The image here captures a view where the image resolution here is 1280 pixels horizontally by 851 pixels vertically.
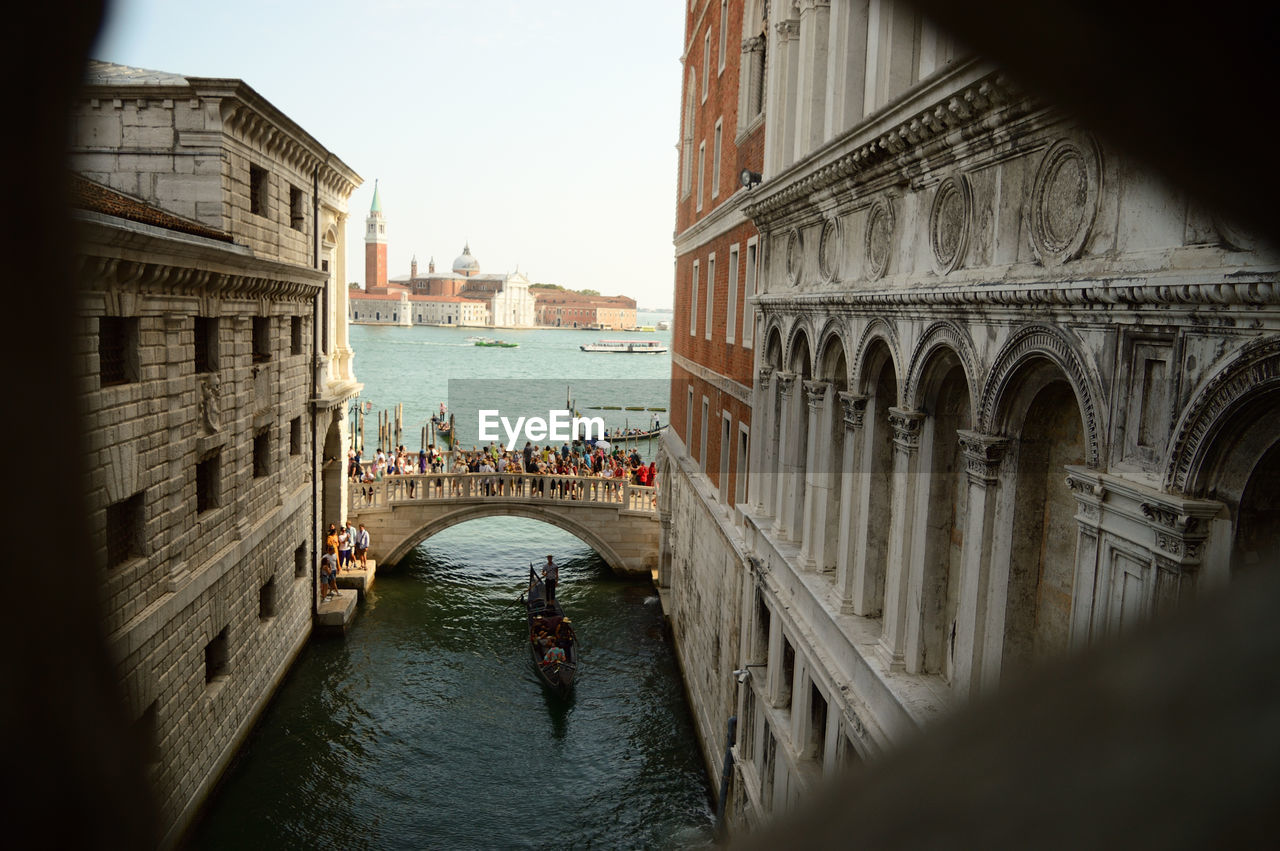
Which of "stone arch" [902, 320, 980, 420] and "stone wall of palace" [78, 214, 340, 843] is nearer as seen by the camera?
"stone arch" [902, 320, 980, 420]

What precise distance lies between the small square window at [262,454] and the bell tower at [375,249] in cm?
15785

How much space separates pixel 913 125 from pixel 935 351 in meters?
1.69

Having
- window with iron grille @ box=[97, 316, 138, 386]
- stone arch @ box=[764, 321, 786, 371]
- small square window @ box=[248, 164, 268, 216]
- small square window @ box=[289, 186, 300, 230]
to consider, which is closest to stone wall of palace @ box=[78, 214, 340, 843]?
window with iron grille @ box=[97, 316, 138, 386]

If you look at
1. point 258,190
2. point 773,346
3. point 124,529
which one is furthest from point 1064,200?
point 258,190

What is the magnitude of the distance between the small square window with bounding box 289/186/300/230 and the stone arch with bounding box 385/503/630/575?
1112 cm

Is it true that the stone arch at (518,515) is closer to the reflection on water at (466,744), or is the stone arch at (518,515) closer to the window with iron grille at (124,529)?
the reflection on water at (466,744)

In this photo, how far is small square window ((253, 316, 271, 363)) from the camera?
1836cm

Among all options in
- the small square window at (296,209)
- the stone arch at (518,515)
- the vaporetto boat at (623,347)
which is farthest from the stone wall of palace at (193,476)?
the vaporetto boat at (623,347)

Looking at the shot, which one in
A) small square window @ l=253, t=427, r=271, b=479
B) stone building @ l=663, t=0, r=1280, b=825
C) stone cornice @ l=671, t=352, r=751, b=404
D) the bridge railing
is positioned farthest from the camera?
the bridge railing

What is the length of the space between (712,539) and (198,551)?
327 inches

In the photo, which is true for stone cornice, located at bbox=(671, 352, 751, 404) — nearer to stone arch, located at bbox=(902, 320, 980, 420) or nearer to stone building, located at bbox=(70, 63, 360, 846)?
stone arch, located at bbox=(902, 320, 980, 420)

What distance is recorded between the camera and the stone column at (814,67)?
11266mm

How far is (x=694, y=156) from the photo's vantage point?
23.1m

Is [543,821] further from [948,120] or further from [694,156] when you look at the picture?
[694,156]
